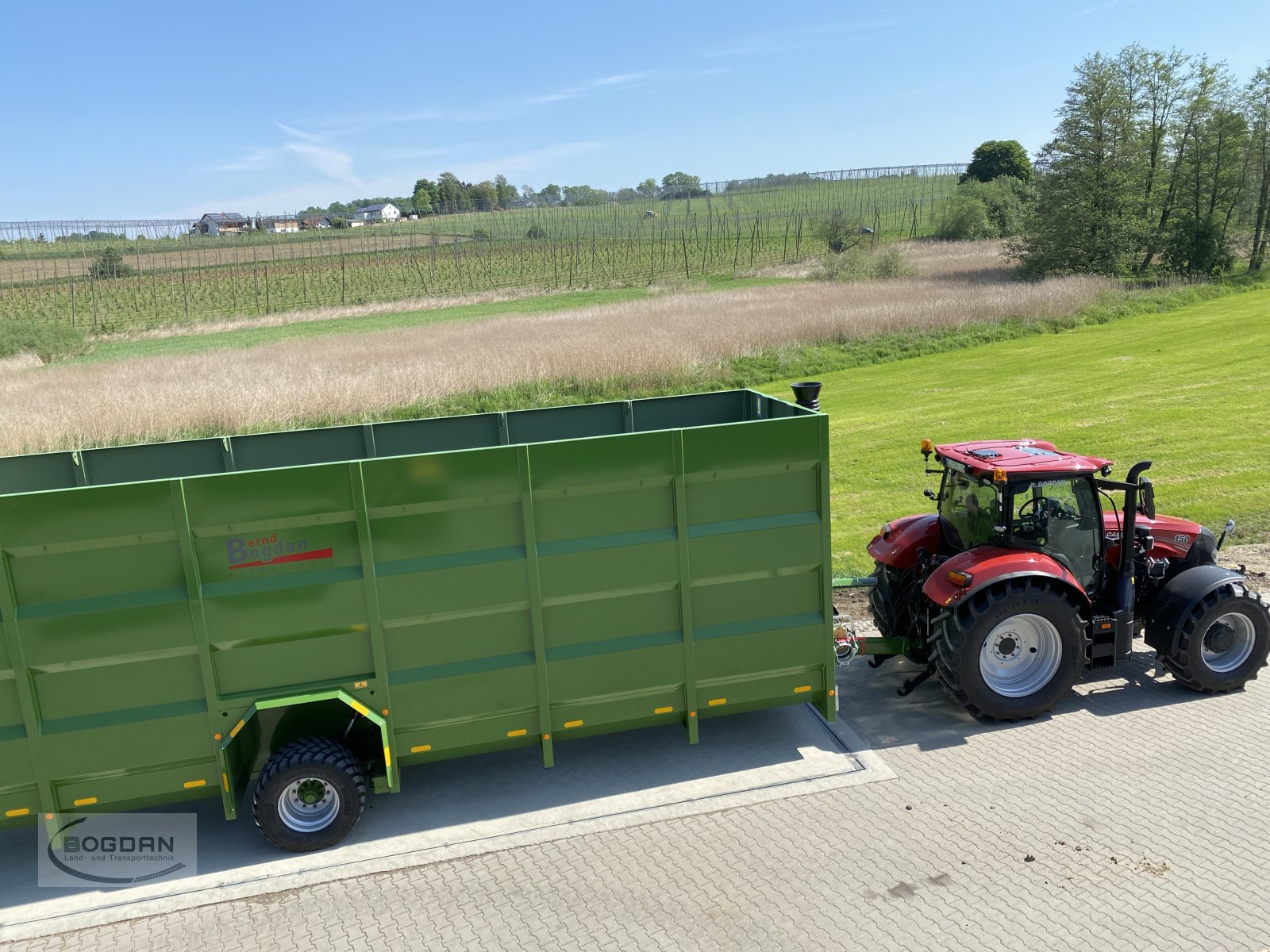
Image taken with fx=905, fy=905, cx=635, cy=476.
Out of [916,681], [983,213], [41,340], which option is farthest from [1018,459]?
[983,213]

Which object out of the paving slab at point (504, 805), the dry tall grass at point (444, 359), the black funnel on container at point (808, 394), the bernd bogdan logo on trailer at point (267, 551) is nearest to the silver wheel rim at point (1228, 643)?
the paving slab at point (504, 805)

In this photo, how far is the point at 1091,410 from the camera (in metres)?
17.2

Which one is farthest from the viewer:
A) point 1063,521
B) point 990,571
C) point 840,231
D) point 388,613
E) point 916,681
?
point 840,231

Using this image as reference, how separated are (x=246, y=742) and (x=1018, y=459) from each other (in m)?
5.80

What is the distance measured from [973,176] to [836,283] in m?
52.7

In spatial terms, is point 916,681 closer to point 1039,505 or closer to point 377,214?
point 1039,505

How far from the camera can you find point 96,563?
205 inches

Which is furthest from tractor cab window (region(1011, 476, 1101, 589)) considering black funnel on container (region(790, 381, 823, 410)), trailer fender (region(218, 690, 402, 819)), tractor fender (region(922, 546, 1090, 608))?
trailer fender (region(218, 690, 402, 819))

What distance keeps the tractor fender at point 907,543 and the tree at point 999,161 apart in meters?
80.8

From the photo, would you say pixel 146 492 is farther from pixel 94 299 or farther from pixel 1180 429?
pixel 94 299

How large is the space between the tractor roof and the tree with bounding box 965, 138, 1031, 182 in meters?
80.9

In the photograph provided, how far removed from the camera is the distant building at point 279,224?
80875mm

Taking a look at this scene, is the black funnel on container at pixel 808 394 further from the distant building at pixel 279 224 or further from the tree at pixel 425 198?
the tree at pixel 425 198

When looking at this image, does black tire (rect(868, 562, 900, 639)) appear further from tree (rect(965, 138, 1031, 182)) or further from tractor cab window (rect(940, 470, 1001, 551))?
tree (rect(965, 138, 1031, 182))
